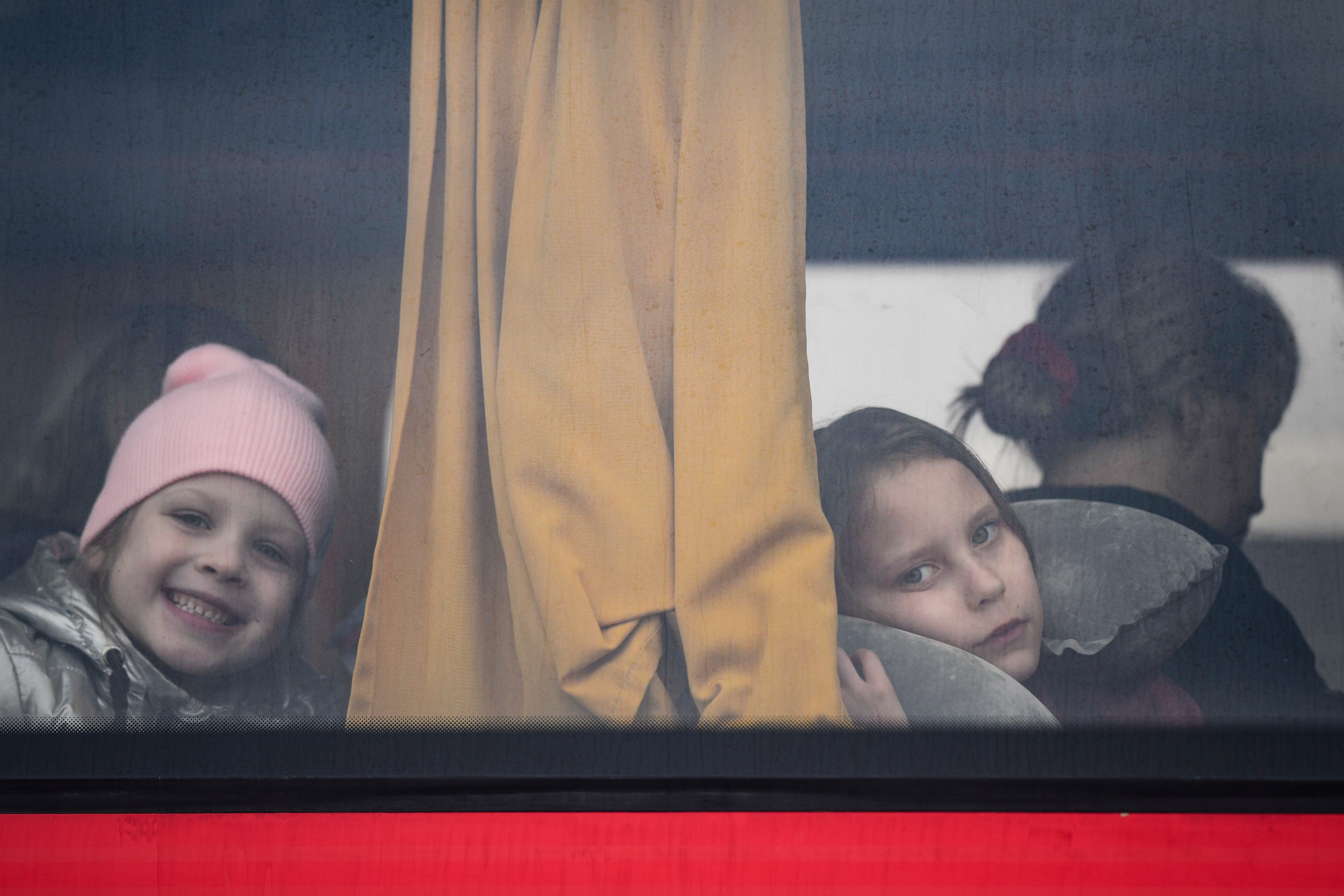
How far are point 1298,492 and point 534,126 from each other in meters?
1.06

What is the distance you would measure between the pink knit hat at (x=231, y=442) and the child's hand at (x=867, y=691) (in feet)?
2.20

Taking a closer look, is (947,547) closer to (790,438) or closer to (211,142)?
(790,438)

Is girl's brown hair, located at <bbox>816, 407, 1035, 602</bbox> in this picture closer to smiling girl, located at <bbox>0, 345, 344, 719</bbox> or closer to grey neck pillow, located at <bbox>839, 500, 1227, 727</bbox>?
grey neck pillow, located at <bbox>839, 500, 1227, 727</bbox>

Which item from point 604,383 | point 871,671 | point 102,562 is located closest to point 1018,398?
point 871,671

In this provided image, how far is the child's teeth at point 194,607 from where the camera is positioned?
1087mm

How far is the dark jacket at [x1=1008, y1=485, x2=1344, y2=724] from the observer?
3.52ft

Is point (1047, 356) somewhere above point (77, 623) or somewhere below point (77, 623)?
above

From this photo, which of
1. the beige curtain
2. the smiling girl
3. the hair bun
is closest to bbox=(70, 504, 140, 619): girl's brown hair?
the smiling girl

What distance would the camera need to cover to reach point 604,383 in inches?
43.5

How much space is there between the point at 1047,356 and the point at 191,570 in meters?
1.10

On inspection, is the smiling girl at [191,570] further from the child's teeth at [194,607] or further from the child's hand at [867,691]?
the child's hand at [867,691]

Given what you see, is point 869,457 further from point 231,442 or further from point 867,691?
point 231,442

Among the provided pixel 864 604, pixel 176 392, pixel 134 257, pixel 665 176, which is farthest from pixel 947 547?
pixel 134 257

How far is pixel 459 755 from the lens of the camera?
3.63ft
